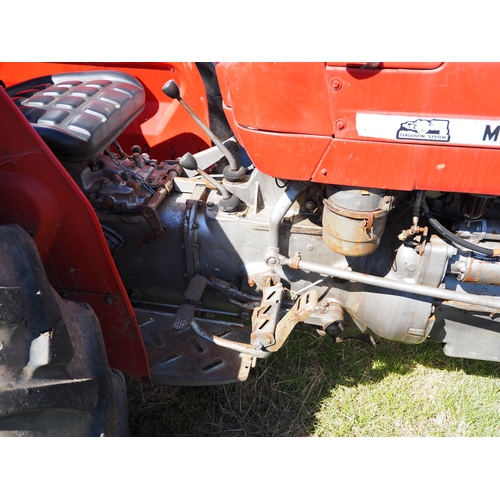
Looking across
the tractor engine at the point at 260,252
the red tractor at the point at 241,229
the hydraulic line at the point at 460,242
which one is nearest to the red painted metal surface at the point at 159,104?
the red tractor at the point at 241,229

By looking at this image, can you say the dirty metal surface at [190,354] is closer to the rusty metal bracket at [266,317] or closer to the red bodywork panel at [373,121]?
the rusty metal bracket at [266,317]

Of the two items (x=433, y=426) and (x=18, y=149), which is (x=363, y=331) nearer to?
(x=433, y=426)

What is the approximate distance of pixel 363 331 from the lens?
1.66 metres

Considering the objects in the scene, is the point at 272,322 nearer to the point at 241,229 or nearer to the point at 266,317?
the point at 266,317

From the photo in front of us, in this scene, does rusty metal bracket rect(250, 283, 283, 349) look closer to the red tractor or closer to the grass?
the red tractor

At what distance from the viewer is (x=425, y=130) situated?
1.07 metres

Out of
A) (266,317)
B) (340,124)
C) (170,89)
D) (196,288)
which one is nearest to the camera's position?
(340,124)

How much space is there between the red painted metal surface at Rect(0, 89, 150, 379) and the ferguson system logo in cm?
83

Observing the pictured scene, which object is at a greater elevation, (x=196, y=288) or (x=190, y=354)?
(x=196, y=288)

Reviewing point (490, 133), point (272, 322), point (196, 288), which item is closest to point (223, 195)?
point (196, 288)

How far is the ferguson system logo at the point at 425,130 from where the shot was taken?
41.8 inches

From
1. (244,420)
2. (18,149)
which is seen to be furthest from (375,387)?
(18,149)

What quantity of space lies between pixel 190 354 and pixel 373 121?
1019 mm

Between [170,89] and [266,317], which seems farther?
[266,317]
